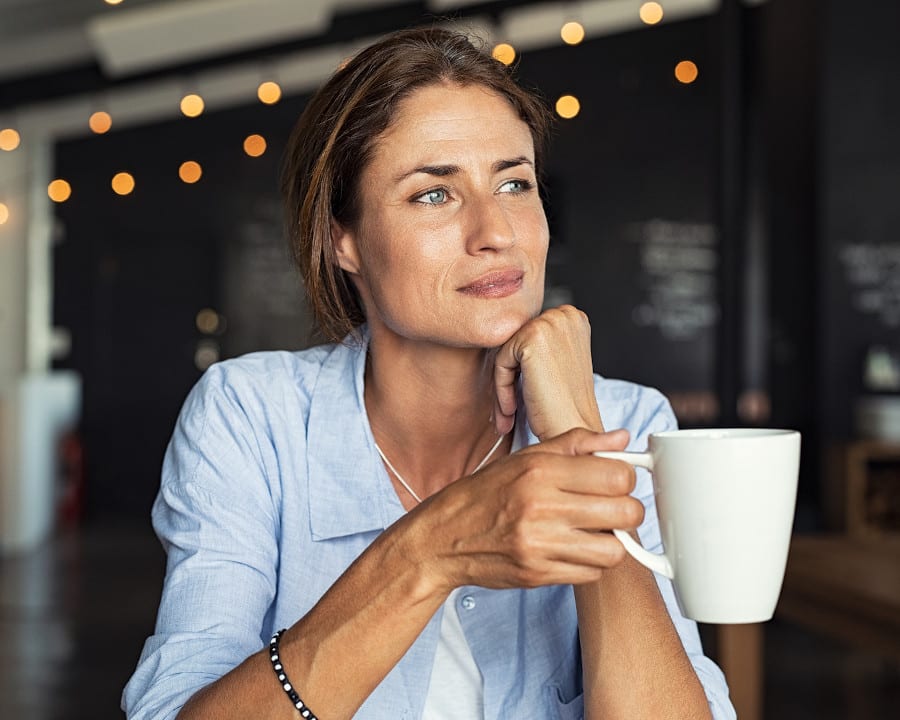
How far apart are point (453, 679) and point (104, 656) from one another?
11.3 ft

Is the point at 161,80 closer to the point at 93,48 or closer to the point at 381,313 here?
the point at 93,48

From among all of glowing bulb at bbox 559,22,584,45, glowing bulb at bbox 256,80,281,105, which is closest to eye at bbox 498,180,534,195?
glowing bulb at bbox 559,22,584,45

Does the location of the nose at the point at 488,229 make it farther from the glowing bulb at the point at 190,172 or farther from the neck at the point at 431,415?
the glowing bulb at the point at 190,172

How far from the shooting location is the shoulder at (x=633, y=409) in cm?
138

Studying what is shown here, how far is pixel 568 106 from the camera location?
25.3ft

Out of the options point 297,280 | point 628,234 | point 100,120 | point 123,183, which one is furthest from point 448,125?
point 123,183

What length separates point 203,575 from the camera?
117 cm

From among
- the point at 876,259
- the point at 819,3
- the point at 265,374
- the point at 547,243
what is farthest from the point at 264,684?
the point at 819,3

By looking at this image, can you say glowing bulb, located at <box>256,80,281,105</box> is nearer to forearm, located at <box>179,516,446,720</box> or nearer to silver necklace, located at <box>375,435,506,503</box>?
silver necklace, located at <box>375,435,506,503</box>

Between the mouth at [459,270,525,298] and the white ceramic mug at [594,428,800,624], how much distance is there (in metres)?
0.48

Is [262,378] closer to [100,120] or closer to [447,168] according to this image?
[447,168]

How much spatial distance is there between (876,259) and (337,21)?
3.08 metres

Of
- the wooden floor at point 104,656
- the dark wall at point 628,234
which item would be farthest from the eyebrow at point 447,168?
the dark wall at point 628,234

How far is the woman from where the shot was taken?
3.49 ft
